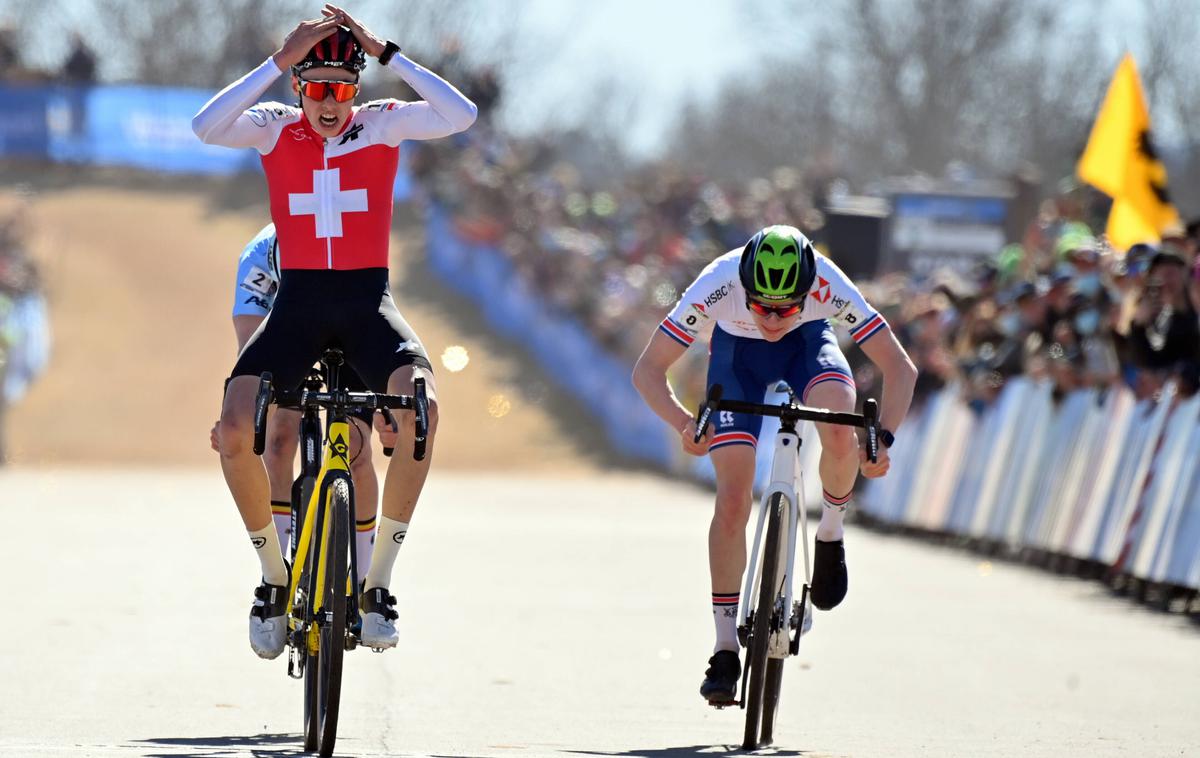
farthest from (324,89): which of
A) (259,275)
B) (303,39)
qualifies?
(259,275)

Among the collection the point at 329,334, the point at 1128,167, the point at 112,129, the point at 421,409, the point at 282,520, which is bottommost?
the point at 112,129

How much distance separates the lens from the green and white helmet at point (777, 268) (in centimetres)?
838

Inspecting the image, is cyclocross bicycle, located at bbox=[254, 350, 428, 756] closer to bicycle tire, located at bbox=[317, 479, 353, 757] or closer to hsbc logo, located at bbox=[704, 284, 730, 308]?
bicycle tire, located at bbox=[317, 479, 353, 757]

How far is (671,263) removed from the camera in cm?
3394

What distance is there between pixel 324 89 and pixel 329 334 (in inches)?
32.8

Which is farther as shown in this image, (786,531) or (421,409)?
(786,531)

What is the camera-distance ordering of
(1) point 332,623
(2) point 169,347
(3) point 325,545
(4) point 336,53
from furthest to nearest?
(2) point 169,347
(4) point 336,53
(3) point 325,545
(1) point 332,623

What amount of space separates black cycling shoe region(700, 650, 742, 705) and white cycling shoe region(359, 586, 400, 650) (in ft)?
3.54

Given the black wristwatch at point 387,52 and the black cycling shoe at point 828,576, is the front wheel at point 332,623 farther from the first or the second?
the black cycling shoe at point 828,576

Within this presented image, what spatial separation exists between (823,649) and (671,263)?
2214 cm

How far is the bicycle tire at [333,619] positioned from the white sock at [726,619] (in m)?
1.58

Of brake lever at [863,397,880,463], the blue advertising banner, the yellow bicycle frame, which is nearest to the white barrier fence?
brake lever at [863,397,880,463]

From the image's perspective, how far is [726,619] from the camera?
8734 mm

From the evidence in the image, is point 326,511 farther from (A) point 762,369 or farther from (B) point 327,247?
(A) point 762,369
